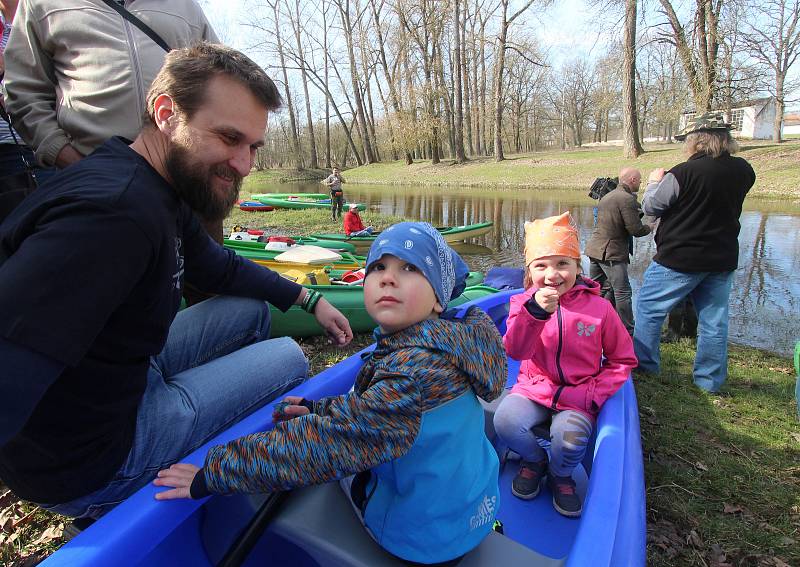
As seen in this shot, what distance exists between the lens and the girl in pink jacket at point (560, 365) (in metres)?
2.12

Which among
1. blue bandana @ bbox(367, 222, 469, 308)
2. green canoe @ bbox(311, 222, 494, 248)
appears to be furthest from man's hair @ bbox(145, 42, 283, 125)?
green canoe @ bbox(311, 222, 494, 248)

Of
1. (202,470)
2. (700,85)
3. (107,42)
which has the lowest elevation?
(202,470)

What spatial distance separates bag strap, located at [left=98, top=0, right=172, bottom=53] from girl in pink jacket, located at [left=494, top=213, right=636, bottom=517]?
1.93m

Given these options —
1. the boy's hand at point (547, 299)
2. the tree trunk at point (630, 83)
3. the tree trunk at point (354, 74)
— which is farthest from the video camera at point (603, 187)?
the tree trunk at point (354, 74)

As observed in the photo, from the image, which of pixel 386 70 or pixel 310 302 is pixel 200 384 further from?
pixel 386 70

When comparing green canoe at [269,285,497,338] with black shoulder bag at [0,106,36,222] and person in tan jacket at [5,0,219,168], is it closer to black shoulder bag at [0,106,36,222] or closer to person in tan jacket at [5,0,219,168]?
black shoulder bag at [0,106,36,222]

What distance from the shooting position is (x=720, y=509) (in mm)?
2453

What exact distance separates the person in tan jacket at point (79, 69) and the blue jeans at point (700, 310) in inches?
144

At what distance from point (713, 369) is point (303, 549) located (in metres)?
→ 3.49

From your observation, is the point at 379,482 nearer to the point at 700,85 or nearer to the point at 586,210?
the point at 586,210

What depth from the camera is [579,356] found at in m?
2.35

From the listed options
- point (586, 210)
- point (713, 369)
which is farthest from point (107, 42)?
point (586, 210)

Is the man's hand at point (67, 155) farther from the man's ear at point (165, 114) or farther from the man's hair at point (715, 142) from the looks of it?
the man's hair at point (715, 142)

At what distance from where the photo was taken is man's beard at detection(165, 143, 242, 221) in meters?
1.45
